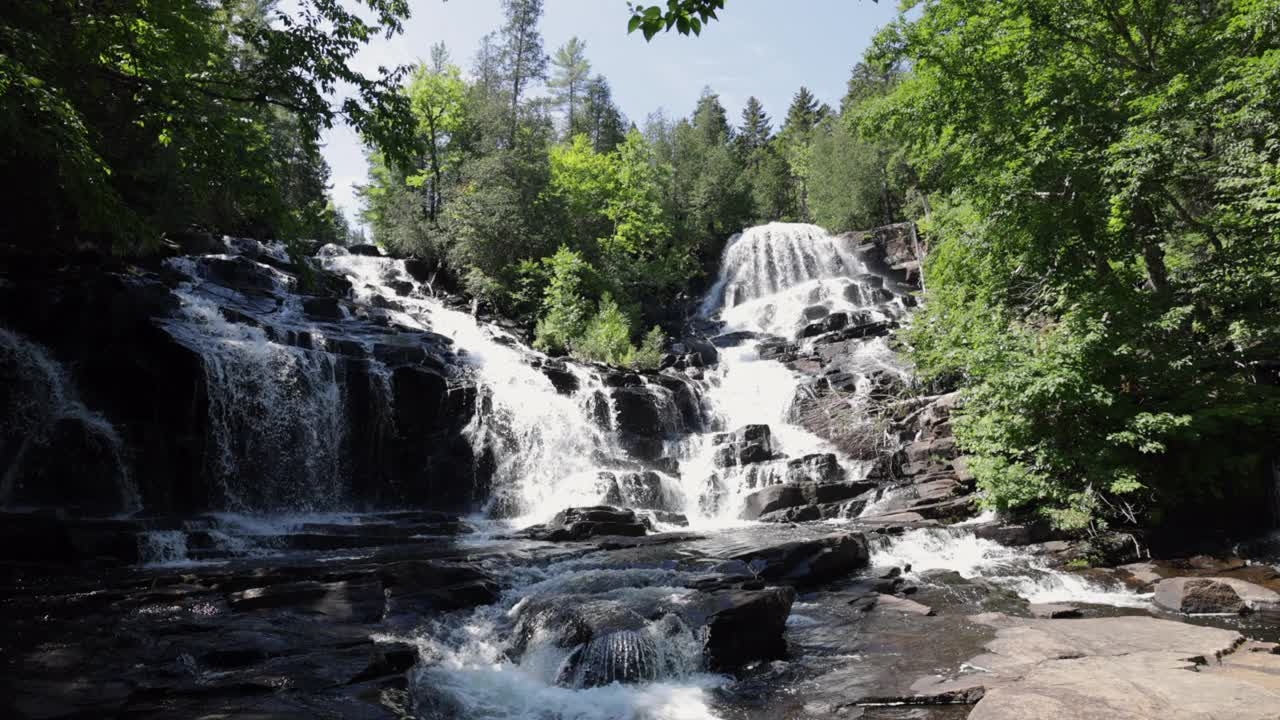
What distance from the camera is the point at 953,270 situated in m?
13.4

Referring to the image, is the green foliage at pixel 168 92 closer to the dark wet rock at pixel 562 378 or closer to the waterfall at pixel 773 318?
the dark wet rock at pixel 562 378

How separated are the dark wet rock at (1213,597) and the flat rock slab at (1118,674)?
5.06 ft

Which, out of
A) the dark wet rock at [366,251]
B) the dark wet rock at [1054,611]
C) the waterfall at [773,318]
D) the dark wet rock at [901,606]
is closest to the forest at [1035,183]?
the dark wet rock at [1054,611]

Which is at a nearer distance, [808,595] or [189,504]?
[808,595]

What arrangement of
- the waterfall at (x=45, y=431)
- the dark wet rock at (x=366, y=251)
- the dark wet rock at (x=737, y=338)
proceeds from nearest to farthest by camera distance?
the waterfall at (x=45, y=431), the dark wet rock at (x=737, y=338), the dark wet rock at (x=366, y=251)

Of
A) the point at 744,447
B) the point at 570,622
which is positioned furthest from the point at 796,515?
the point at 570,622

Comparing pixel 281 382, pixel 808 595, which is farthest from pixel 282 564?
pixel 808 595

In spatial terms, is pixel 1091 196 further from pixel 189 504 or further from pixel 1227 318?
pixel 189 504

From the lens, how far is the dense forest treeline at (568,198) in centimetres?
2836

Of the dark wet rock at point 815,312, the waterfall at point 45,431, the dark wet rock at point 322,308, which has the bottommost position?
the waterfall at point 45,431

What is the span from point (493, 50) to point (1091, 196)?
40.1 m

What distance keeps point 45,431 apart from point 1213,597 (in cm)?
1923

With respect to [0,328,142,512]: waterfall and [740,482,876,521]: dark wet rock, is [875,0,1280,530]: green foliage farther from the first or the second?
[0,328,142,512]: waterfall

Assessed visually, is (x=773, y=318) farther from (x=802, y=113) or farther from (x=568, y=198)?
(x=802, y=113)
